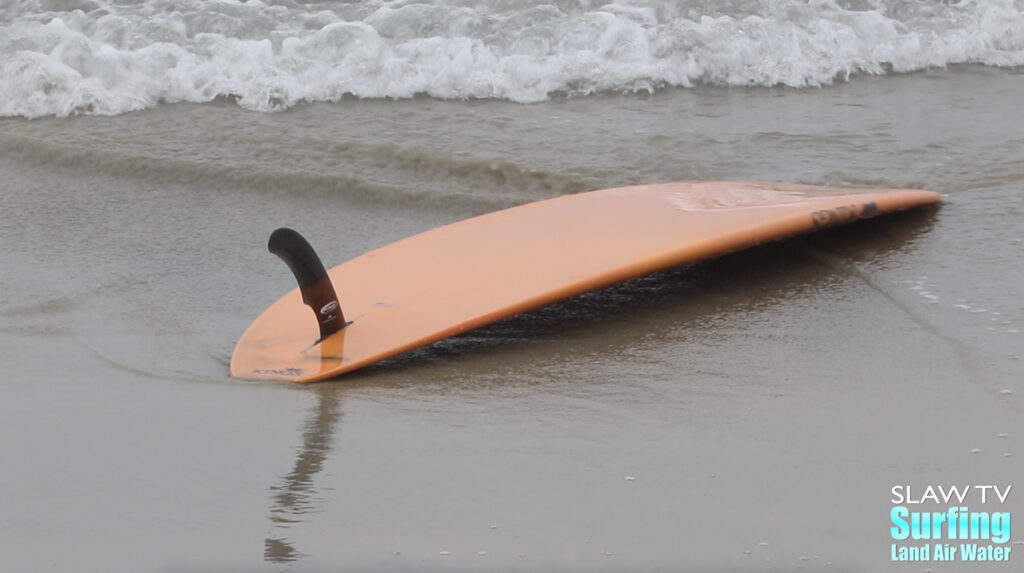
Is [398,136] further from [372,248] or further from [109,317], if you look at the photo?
[109,317]

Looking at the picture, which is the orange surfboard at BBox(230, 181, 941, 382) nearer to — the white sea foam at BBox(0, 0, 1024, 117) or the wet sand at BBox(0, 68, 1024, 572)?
the wet sand at BBox(0, 68, 1024, 572)

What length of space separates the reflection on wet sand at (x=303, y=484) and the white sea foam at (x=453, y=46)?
288 centimetres

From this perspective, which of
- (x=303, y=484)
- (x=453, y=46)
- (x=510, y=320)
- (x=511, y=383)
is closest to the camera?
(x=303, y=484)

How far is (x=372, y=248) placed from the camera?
139 inches

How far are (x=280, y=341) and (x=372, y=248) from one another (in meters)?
0.86

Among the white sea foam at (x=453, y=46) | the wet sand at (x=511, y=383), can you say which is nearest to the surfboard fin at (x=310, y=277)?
the wet sand at (x=511, y=383)

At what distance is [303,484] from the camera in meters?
2.07

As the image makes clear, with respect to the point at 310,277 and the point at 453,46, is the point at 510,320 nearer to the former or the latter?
the point at 310,277

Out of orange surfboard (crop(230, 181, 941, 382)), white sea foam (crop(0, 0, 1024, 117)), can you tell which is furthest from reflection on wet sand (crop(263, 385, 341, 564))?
white sea foam (crop(0, 0, 1024, 117))

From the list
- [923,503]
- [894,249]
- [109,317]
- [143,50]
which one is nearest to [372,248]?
[109,317]

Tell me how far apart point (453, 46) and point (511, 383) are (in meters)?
3.25

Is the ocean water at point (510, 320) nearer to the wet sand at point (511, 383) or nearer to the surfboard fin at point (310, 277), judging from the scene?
the wet sand at point (511, 383)

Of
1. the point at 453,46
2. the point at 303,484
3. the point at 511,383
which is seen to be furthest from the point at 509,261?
the point at 453,46

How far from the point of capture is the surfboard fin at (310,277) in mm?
2494
